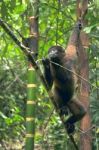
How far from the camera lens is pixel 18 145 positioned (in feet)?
28.0

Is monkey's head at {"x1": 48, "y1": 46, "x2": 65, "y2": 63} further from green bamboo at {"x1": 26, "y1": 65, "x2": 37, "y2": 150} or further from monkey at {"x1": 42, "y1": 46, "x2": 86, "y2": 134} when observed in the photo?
green bamboo at {"x1": 26, "y1": 65, "x2": 37, "y2": 150}

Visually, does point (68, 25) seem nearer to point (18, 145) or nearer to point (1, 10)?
point (1, 10)

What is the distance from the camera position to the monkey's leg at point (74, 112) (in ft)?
13.8

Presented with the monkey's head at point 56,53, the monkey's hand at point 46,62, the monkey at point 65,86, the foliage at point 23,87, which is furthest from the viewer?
the foliage at point 23,87

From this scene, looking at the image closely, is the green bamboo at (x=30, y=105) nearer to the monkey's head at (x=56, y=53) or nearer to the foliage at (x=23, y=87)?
the monkey's head at (x=56, y=53)

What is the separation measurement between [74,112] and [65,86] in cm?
29

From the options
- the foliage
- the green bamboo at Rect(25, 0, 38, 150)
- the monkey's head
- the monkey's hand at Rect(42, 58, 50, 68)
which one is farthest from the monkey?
the foliage

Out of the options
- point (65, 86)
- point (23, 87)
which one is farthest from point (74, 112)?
point (23, 87)

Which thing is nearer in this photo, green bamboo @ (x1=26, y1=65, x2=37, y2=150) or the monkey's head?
green bamboo @ (x1=26, y1=65, x2=37, y2=150)

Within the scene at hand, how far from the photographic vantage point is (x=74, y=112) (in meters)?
4.30

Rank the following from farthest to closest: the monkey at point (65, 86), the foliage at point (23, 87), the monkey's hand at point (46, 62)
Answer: the foliage at point (23, 87) < the monkey at point (65, 86) < the monkey's hand at point (46, 62)

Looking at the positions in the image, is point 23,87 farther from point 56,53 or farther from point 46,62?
point 46,62

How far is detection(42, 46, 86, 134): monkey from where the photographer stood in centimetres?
420

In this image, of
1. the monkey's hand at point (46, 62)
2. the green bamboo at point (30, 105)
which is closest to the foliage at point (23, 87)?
the monkey's hand at point (46, 62)
